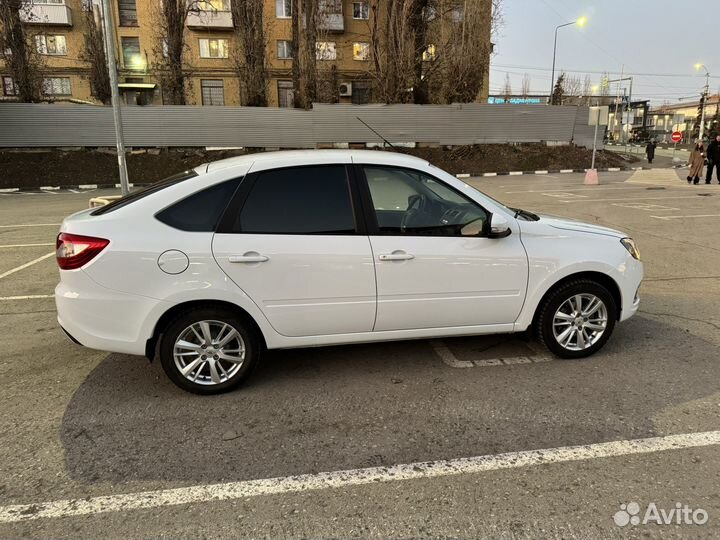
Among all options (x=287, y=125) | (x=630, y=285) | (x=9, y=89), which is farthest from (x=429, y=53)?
(x=630, y=285)

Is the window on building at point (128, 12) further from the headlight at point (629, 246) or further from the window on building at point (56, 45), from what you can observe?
the headlight at point (629, 246)

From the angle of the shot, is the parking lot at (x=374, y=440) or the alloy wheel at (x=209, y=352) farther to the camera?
the alloy wheel at (x=209, y=352)

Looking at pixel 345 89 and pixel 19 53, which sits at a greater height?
pixel 19 53

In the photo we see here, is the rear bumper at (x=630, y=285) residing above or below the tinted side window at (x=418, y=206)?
below

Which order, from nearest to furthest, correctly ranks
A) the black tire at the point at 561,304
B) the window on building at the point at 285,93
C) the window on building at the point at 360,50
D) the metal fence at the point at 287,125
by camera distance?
the black tire at the point at 561,304 → the metal fence at the point at 287,125 → the window on building at the point at 360,50 → the window on building at the point at 285,93

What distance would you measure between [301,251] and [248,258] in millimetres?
365

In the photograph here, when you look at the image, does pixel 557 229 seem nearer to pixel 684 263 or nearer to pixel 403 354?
pixel 403 354

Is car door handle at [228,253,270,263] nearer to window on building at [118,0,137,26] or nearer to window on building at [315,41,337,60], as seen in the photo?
window on building at [315,41,337,60]

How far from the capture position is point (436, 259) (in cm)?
382

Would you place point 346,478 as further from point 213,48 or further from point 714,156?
point 213,48

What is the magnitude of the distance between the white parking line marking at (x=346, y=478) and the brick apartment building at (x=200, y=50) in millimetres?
36027

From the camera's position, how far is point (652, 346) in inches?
182

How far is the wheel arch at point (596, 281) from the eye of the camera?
4.16 meters

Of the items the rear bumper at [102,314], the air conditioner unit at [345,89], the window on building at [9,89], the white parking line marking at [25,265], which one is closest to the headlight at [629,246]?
the rear bumper at [102,314]
